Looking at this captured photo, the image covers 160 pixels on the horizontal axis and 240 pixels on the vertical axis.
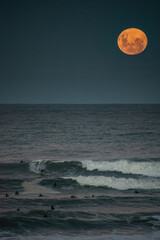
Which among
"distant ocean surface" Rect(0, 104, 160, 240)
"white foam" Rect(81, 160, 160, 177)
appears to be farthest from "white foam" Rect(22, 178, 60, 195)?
"white foam" Rect(81, 160, 160, 177)

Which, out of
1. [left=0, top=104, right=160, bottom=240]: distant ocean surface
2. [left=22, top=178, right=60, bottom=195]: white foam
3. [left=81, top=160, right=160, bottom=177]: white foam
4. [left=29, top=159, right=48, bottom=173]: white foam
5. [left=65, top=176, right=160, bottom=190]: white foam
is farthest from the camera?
[left=29, top=159, right=48, bottom=173]: white foam

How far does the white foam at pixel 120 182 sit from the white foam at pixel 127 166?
2.96 metres

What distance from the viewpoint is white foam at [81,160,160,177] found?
2759 centimetres

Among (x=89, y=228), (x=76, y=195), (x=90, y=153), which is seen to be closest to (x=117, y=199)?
(x=76, y=195)

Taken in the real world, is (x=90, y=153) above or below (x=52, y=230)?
above

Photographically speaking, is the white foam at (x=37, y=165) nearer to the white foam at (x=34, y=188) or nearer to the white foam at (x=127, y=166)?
the white foam at (x=127, y=166)

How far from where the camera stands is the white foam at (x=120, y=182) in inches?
889

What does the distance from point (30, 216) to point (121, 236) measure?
18.2ft

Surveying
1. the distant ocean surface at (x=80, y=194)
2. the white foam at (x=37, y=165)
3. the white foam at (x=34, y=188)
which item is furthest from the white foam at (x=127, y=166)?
the white foam at (x=34, y=188)

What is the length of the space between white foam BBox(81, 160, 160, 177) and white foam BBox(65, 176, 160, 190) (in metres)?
2.96

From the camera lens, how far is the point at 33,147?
41.0 meters

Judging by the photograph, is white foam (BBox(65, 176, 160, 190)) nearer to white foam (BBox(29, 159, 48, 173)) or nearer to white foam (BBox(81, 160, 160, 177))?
white foam (BBox(81, 160, 160, 177))

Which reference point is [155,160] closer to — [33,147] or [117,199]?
[117,199]

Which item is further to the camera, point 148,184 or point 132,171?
point 132,171
